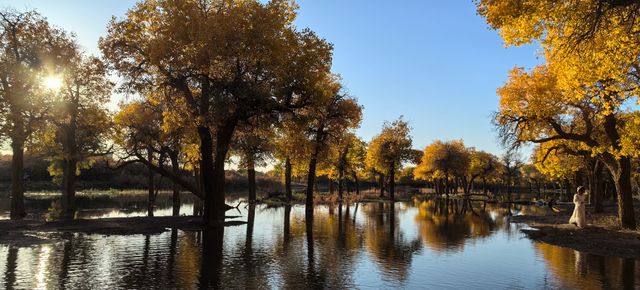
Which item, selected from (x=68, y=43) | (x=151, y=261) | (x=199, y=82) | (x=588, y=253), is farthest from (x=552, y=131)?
(x=68, y=43)

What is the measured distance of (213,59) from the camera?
24.1 metres

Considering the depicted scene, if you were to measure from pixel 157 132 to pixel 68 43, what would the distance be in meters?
9.80

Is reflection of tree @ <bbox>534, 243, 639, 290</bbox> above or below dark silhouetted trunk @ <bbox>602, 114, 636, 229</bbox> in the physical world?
below

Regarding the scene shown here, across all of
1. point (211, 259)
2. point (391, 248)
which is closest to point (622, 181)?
point (391, 248)

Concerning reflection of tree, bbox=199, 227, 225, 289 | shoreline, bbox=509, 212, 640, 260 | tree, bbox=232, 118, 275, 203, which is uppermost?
tree, bbox=232, 118, 275, 203

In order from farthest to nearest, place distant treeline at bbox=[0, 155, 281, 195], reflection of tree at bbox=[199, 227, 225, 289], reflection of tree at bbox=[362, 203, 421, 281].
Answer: distant treeline at bbox=[0, 155, 281, 195] < reflection of tree at bbox=[362, 203, 421, 281] < reflection of tree at bbox=[199, 227, 225, 289]

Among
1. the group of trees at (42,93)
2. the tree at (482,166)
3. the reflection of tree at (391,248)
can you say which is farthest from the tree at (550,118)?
the tree at (482,166)

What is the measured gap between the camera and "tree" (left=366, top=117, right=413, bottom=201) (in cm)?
7356

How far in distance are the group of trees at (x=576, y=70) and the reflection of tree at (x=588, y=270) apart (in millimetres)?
6231

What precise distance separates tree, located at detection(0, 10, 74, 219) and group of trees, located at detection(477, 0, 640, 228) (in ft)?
93.6

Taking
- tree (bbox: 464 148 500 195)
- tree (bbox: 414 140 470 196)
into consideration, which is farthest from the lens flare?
tree (bbox: 464 148 500 195)

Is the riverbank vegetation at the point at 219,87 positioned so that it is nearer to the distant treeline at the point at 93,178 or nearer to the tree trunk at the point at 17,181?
the tree trunk at the point at 17,181

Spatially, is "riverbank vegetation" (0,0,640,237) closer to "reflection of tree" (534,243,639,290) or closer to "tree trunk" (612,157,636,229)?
"tree trunk" (612,157,636,229)

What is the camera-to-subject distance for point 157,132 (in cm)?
3888
